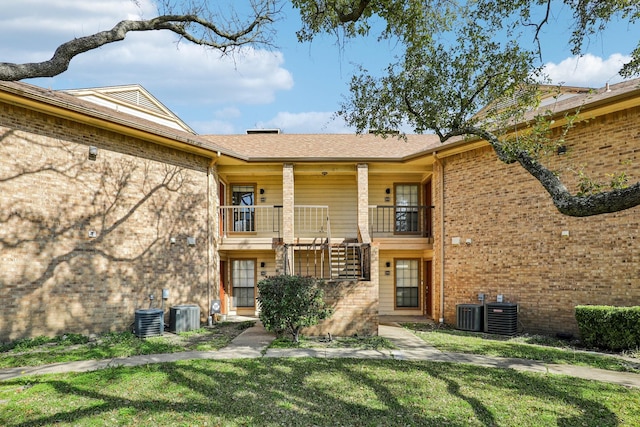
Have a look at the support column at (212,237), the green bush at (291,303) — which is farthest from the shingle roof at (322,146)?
the green bush at (291,303)

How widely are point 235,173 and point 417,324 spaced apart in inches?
323

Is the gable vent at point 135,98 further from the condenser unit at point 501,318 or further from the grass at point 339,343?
the condenser unit at point 501,318

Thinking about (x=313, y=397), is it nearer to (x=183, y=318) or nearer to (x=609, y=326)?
(x=183, y=318)

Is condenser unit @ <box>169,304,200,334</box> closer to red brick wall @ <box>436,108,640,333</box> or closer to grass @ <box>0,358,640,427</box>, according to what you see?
grass @ <box>0,358,640,427</box>

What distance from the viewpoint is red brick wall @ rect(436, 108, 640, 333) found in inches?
337

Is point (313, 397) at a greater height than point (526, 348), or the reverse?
point (313, 397)

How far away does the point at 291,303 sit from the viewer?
29.2 feet

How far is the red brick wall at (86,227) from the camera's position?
8219 mm

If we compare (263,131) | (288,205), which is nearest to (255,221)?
(288,205)

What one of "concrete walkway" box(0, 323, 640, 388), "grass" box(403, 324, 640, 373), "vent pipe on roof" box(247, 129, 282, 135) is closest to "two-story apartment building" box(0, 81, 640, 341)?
"grass" box(403, 324, 640, 373)

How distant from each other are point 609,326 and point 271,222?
34.9 feet

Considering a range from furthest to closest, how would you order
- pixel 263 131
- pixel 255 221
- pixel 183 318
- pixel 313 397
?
1. pixel 263 131
2. pixel 255 221
3. pixel 183 318
4. pixel 313 397

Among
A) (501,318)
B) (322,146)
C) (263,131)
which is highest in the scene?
(263,131)

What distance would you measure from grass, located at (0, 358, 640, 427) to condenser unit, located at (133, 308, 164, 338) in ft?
10.6
